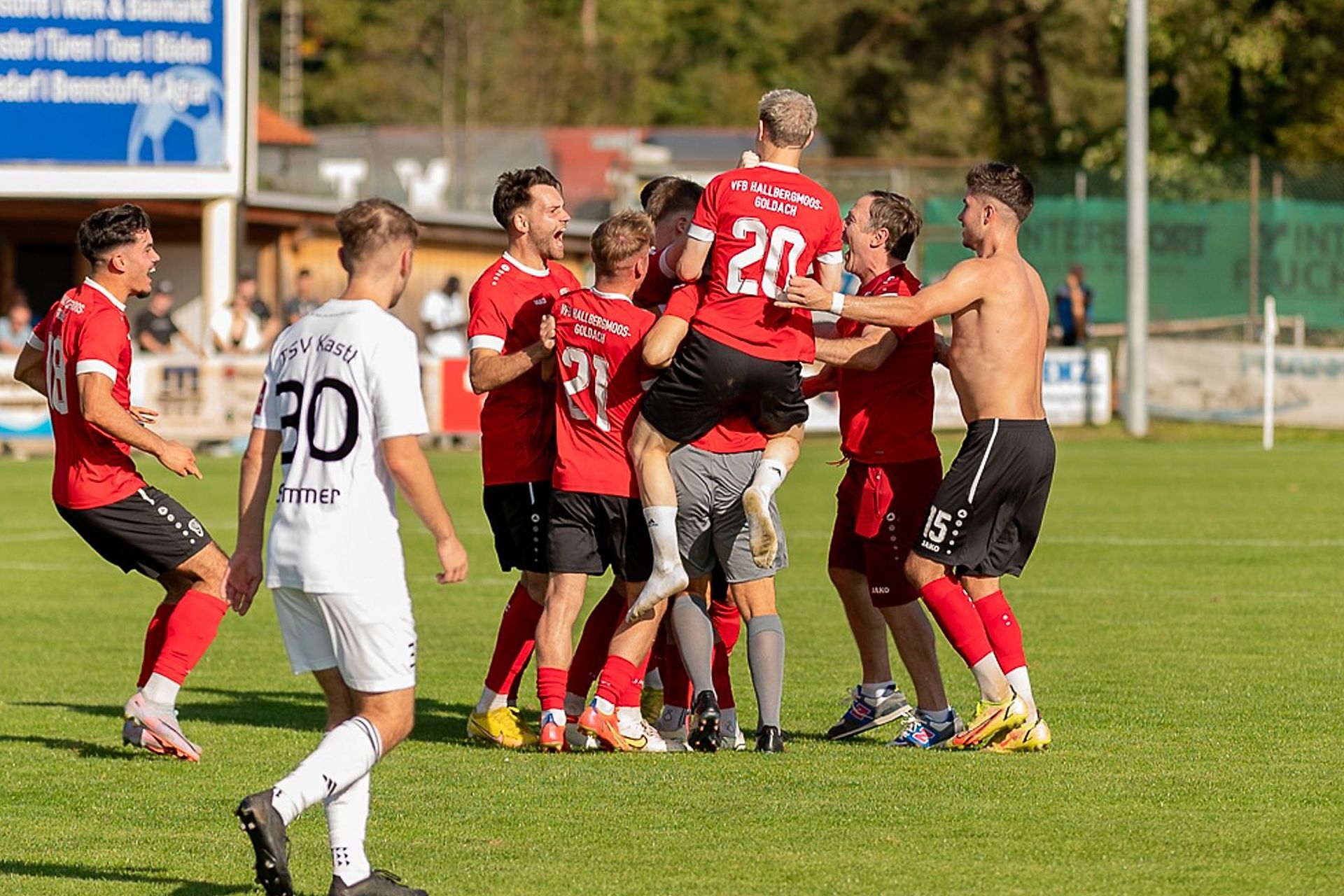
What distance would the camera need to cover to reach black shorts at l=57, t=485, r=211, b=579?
8570mm

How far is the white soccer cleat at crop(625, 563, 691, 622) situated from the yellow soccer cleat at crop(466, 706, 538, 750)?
39.4 inches

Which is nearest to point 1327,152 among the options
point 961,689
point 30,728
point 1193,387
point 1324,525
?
point 1193,387

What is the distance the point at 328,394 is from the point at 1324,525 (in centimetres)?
1335

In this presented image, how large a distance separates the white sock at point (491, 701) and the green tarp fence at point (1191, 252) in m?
23.4

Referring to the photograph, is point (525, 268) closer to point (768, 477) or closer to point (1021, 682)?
point (768, 477)

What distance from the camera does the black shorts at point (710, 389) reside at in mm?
7910

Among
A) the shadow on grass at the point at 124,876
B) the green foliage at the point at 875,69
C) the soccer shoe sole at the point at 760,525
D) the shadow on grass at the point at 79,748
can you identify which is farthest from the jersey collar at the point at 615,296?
the green foliage at the point at 875,69

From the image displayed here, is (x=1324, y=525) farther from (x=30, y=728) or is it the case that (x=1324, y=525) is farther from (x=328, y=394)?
(x=328, y=394)

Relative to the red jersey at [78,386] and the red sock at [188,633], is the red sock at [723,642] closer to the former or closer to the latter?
the red sock at [188,633]

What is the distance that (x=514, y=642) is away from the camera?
897 centimetres

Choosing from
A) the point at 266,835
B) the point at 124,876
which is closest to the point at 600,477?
the point at 124,876

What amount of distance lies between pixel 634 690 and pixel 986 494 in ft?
5.41

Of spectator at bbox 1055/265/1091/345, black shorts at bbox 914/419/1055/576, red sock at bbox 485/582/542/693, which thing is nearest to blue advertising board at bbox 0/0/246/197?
spectator at bbox 1055/265/1091/345

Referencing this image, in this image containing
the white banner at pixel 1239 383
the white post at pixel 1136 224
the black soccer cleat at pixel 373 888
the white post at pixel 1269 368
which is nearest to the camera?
the black soccer cleat at pixel 373 888
